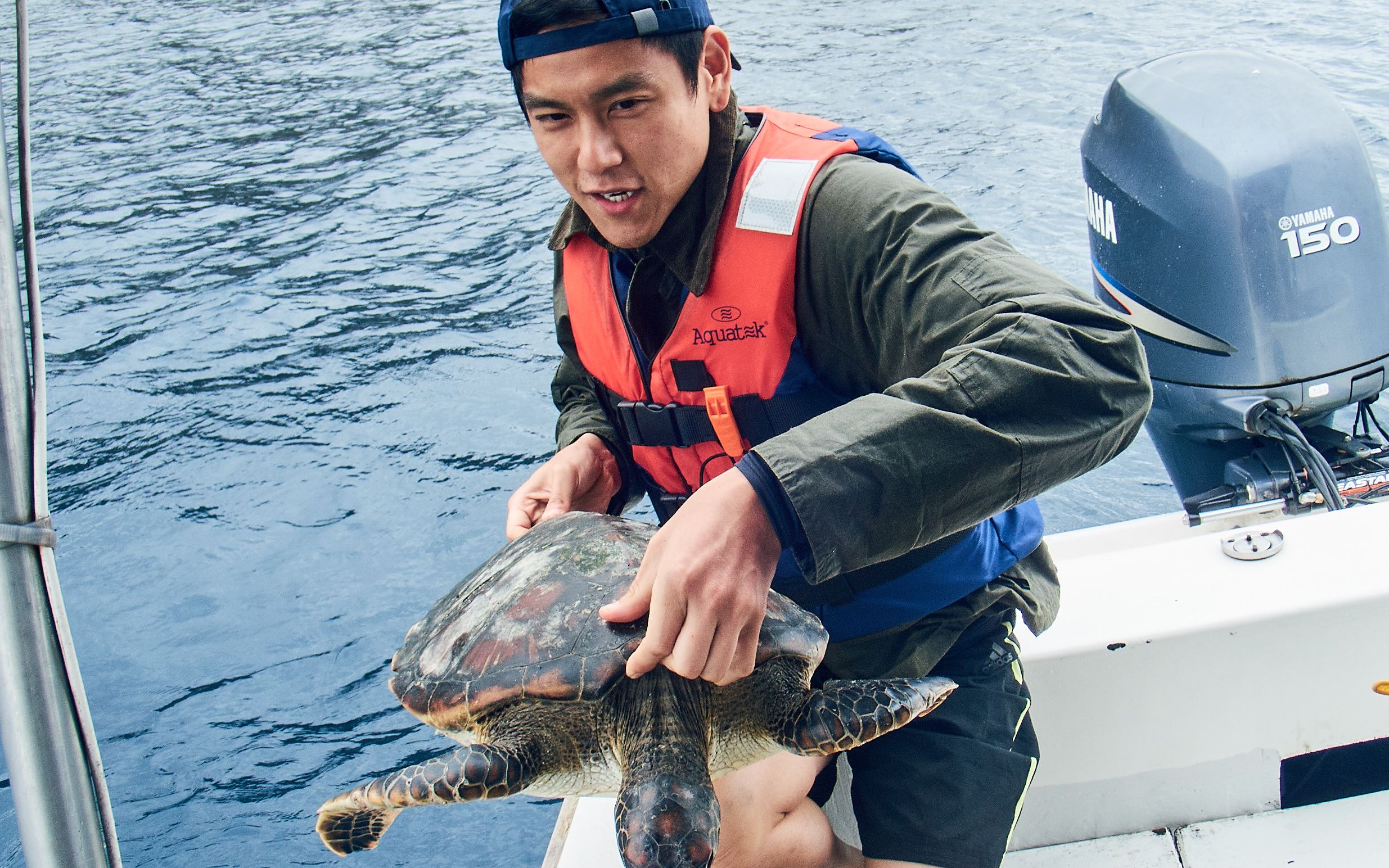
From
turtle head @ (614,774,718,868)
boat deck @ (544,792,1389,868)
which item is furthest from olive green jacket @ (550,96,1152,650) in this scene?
boat deck @ (544,792,1389,868)

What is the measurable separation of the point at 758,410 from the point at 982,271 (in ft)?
1.86

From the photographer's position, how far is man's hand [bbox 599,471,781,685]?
1237 millimetres

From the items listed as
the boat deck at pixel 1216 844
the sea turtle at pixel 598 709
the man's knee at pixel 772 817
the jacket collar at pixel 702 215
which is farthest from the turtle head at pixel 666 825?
the jacket collar at pixel 702 215

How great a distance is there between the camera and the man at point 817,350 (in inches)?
56.2

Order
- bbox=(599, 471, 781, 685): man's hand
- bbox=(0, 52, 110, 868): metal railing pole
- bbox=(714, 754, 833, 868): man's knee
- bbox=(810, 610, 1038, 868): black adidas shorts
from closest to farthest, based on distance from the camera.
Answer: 1. bbox=(599, 471, 781, 685): man's hand
2. bbox=(0, 52, 110, 868): metal railing pole
3. bbox=(810, 610, 1038, 868): black adidas shorts
4. bbox=(714, 754, 833, 868): man's knee

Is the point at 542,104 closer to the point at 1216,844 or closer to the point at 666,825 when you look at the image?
the point at 666,825

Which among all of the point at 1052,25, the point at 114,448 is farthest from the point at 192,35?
the point at 1052,25

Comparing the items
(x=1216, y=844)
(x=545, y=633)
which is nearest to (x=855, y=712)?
(x=545, y=633)

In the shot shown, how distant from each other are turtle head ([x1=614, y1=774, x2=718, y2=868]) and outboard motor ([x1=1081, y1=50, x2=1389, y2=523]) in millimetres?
1951

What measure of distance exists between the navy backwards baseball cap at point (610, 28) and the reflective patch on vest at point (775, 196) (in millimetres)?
290

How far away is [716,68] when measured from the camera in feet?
6.64

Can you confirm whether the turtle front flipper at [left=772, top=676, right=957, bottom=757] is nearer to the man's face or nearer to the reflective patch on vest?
the reflective patch on vest

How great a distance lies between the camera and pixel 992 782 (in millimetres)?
1935

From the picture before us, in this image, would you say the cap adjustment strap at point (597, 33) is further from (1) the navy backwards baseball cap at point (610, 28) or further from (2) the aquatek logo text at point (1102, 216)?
(2) the aquatek logo text at point (1102, 216)
